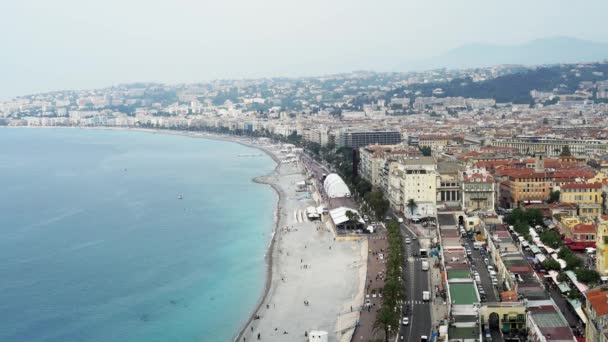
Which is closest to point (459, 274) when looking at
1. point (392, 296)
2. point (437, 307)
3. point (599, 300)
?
point (437, 307)

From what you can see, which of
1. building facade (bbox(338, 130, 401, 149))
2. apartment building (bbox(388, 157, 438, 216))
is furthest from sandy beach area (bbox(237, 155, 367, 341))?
building facade (bbox(338, 130, 401, 149))

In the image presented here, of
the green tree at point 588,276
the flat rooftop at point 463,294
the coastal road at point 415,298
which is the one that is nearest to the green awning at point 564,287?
the green tree at point 588,276

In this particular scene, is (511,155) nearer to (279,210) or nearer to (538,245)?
(279,210)

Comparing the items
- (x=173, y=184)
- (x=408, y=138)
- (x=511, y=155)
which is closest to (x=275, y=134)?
(x=408, y=138)

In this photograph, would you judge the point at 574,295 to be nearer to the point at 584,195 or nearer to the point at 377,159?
the point at 584,195

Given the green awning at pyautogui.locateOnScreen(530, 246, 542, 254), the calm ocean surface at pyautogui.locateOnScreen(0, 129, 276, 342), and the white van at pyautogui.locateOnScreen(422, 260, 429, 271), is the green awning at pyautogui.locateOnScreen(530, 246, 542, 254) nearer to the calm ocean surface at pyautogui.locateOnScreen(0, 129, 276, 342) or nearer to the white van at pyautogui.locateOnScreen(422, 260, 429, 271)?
the white van at pyautogui.locateOnScreen(422, 260, 429, 271)

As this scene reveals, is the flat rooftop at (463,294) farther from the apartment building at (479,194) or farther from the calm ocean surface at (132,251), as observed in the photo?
the apartment building at (479,194)
